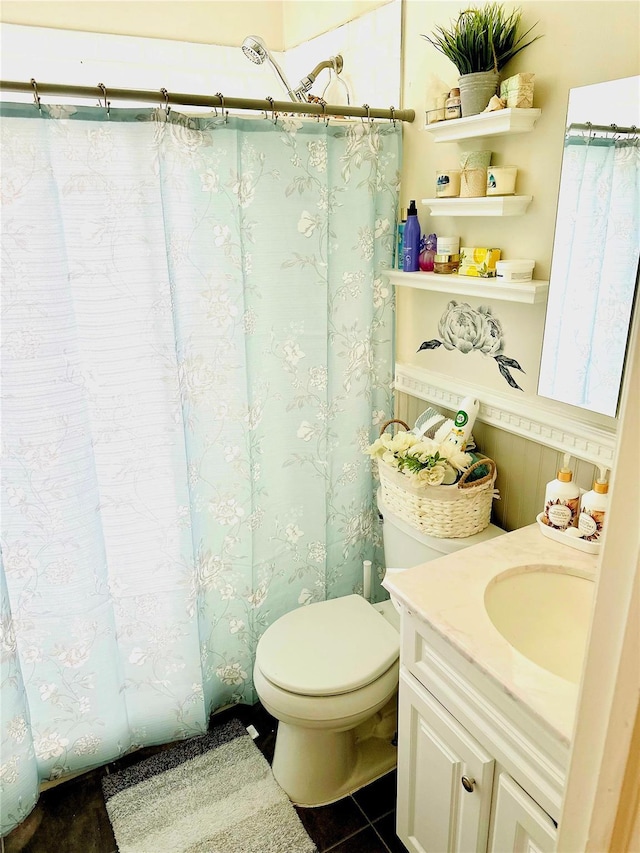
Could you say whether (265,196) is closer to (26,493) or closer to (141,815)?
(26,493)

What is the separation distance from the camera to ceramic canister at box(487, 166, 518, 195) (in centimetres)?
148

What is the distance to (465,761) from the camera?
125 cm

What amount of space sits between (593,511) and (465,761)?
606 millimetres

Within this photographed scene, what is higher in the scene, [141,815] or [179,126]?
[179,126]

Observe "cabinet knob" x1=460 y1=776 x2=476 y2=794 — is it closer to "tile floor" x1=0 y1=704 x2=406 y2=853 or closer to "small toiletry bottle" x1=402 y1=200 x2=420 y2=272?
"tile floor" x1=0 y1=704 x2=406 y2=853

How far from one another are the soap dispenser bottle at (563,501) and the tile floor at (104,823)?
38.5 inches

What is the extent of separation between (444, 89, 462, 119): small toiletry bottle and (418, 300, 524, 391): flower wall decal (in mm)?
484

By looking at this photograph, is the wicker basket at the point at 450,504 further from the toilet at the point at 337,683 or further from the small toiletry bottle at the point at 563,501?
the small toiletry bottle at the point at 563,501

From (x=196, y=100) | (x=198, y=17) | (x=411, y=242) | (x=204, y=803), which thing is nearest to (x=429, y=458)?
(x=411, y=242)

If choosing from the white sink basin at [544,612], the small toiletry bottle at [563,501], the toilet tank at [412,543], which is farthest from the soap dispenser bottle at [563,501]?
the toilet tank at [412,543]

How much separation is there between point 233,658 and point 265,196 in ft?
4.77

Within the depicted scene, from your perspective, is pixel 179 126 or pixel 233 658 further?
pixel 233 658

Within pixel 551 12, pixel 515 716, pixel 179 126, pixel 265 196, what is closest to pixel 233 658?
pixel 515 716

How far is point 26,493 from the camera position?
157 cm
